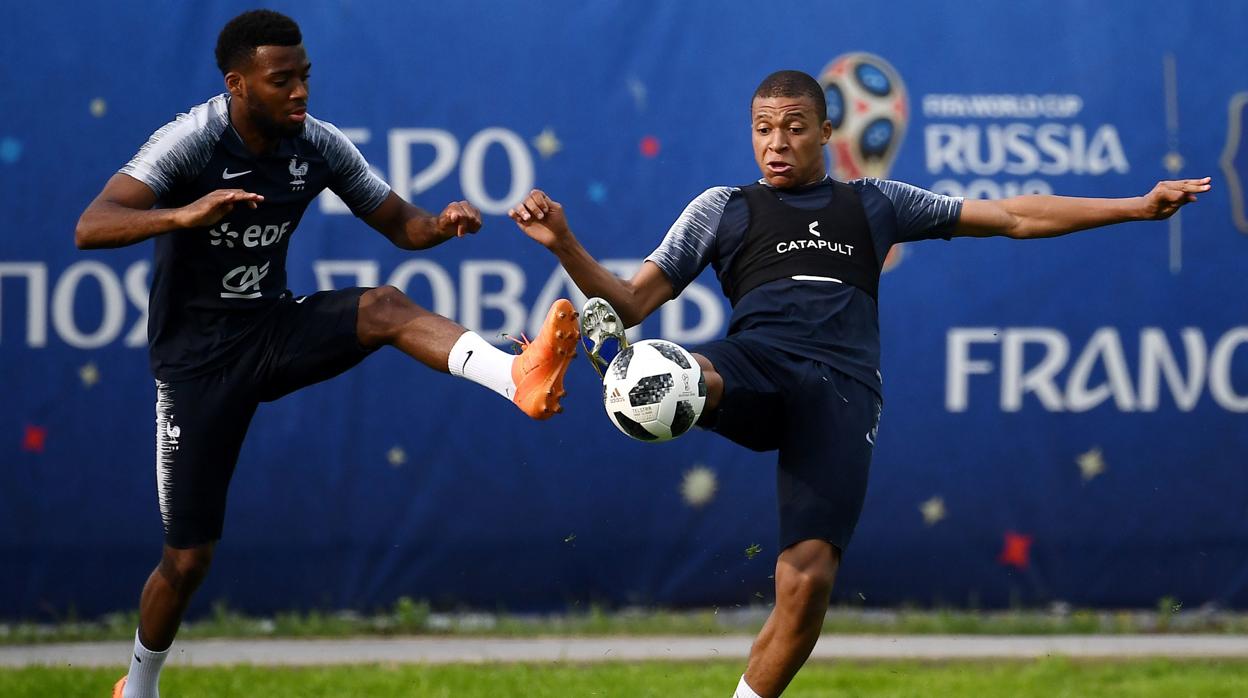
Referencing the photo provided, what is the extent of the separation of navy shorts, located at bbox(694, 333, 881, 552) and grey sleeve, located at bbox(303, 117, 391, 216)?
1.55 m

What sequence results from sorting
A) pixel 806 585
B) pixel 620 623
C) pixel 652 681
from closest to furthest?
1. pixel 806 585
2. pixel 652 681
3. pixel 620 623

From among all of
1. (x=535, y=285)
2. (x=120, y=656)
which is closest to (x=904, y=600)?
(x=535, y=285)

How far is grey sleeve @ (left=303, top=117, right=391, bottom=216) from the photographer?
5910 mm

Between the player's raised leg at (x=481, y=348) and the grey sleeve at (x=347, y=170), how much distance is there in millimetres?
520

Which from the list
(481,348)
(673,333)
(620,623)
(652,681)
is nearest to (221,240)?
(481,348)

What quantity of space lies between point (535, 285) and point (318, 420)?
1.14 metres

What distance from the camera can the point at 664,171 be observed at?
7.74 metres

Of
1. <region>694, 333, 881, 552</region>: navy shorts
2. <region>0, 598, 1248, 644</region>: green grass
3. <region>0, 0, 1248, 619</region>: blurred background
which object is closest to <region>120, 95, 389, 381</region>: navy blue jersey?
<region>694, 333, 881, 552</region>: navy shorts

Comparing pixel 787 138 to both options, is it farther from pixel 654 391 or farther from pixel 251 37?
pixel 251 37

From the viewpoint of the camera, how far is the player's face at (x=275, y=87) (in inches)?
221

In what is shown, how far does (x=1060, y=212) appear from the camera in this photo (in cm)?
559

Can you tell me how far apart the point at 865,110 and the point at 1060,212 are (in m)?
2.26

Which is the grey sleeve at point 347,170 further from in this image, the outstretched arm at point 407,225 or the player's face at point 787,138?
the player's face at point 787,138

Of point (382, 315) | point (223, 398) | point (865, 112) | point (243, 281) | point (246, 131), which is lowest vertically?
point (223, 398)
